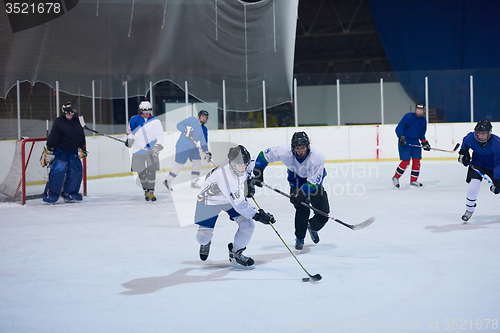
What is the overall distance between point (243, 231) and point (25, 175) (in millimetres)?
4118

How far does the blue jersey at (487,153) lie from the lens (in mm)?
4520

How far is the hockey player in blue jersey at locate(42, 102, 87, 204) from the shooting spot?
6.34 m

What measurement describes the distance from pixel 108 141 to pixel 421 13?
8.89 meters

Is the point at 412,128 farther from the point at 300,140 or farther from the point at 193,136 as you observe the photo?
the point at 300,140

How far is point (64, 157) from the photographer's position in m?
6.45

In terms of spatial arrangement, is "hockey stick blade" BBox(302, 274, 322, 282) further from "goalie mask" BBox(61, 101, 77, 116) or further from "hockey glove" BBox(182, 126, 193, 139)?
"hockey glove" BBox(182, 126, 193, 139)

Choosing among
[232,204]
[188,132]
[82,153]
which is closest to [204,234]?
[232,204]

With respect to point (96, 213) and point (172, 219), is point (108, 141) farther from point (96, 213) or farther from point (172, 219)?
point (172, 219)

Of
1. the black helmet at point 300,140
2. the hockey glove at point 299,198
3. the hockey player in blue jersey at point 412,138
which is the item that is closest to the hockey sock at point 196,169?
the hockey player in blue jersey at point 412,138

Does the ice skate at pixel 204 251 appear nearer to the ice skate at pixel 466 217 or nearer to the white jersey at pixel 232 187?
the white jersey at pixel 232 187

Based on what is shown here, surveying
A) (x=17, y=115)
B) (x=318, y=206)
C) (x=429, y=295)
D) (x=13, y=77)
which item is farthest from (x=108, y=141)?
(x=429, y=295)

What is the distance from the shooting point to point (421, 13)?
1414 cm

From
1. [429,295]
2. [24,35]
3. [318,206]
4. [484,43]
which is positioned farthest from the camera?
[484,43]

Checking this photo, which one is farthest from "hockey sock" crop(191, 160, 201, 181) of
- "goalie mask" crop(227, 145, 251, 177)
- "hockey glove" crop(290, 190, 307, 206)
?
"goalie mask" crop(227, 145, 251, 177)
